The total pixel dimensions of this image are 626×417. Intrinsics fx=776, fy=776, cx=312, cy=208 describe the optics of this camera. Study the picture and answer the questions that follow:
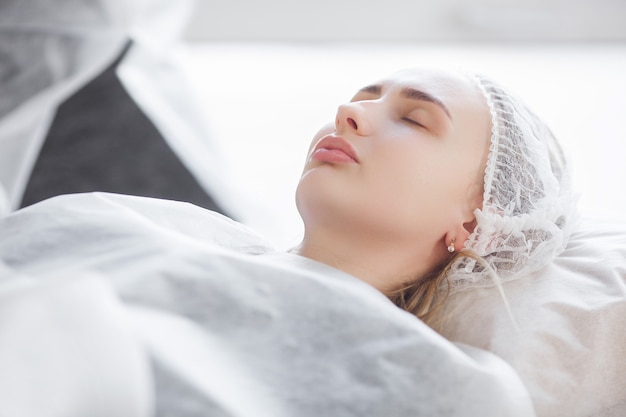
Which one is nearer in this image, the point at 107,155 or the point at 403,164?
the point at 403,164

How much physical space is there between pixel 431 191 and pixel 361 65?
1590mm

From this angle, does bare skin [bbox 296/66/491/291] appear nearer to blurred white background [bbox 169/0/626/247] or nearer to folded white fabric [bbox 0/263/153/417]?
folded white fabric [bbox 0/263/153/417]

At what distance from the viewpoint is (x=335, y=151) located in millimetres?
1088

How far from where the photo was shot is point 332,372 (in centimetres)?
90

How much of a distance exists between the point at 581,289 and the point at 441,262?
0.68 ft

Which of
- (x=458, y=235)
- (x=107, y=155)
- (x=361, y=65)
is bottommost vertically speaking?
(x=107, y=155)

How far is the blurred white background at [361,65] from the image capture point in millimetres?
1920

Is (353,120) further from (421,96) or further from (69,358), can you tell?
(69,358)

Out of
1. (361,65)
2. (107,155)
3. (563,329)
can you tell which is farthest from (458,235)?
(361,65)

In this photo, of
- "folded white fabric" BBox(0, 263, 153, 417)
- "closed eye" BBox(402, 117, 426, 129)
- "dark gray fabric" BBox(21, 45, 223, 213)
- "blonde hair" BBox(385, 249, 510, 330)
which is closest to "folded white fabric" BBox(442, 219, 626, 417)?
"blonde hair" BBox(385, 249, 510, 330)

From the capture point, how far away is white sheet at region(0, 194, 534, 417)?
825 millimetres

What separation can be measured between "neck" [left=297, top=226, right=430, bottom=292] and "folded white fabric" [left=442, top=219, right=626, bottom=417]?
10 centimetres

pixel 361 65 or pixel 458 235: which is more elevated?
pixel 458 235

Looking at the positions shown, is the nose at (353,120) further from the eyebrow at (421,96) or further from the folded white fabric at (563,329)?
the folded white fabric at (563,329)
